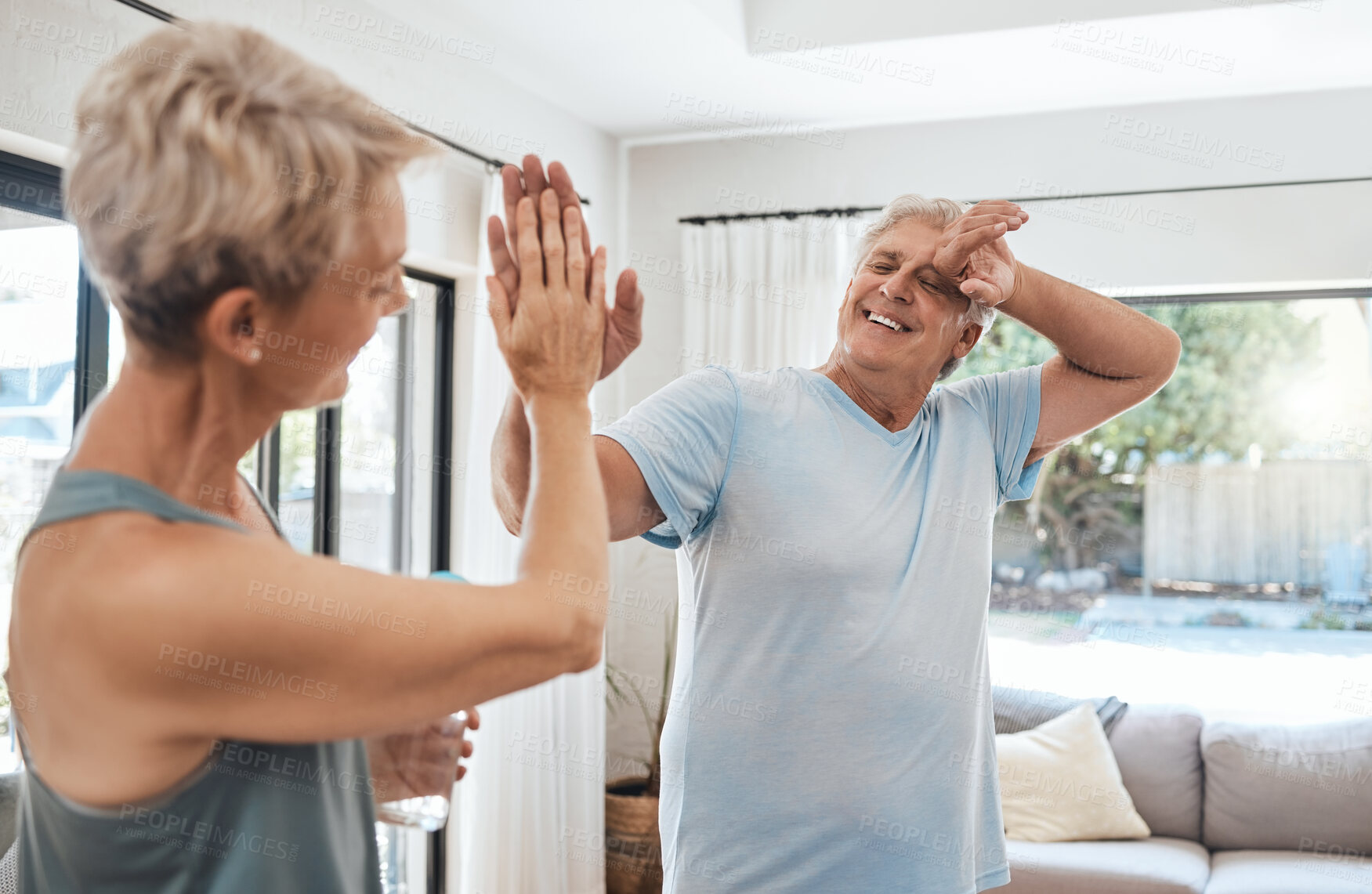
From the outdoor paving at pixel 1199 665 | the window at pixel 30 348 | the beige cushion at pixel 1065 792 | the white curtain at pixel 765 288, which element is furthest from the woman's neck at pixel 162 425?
the outdoor paving at pixel 1199 665

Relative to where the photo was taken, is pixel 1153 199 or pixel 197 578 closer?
pixel 197 578

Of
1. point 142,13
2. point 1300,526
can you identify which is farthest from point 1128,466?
point 142,13

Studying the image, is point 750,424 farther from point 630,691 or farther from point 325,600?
point 630,691

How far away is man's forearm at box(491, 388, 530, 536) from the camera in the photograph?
112cm

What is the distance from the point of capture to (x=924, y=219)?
5.67ft

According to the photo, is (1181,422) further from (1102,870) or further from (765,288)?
(1102,870)

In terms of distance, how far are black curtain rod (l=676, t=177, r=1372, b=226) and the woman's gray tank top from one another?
3604mm

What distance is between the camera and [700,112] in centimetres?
419

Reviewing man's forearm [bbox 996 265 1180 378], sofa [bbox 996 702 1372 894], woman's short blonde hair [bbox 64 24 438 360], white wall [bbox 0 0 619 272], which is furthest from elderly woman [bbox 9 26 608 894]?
sofa [bbox 996 702 1372 894]

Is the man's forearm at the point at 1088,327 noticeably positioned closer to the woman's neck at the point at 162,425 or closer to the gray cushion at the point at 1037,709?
the woman's neck at the point at 162,425

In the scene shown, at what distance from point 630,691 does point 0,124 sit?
122 inches

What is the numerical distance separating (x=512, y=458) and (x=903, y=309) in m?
0.76

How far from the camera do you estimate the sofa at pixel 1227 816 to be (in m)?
3.16

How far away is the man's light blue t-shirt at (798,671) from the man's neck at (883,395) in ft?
0.51
